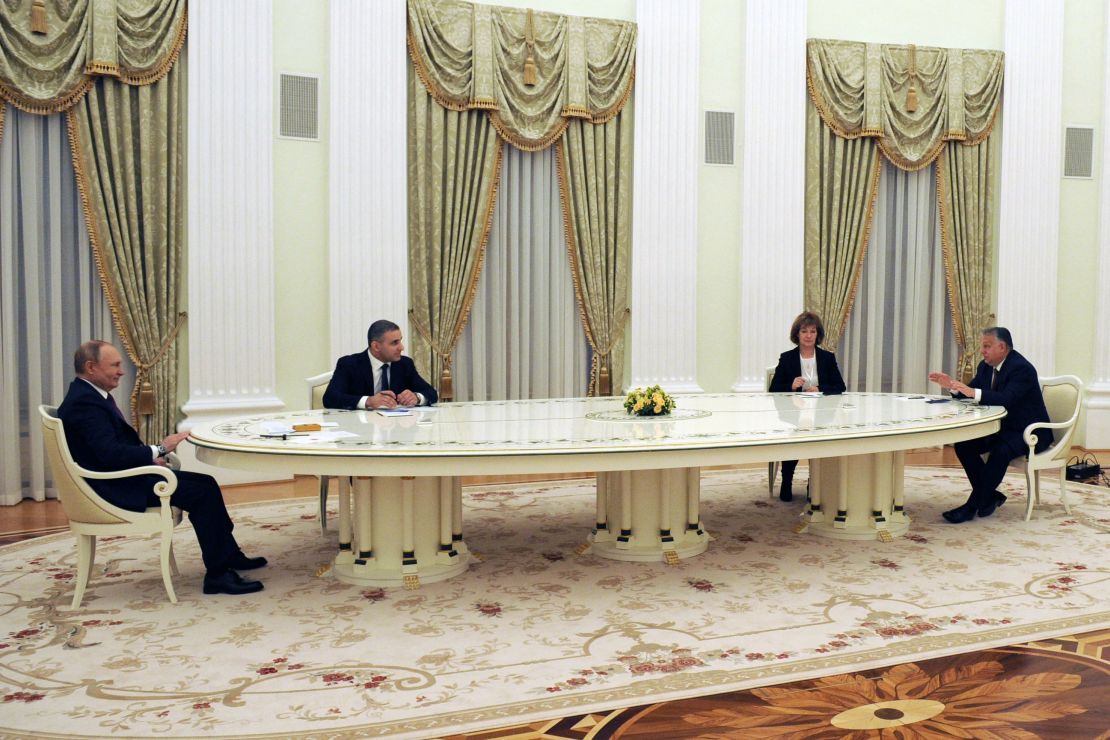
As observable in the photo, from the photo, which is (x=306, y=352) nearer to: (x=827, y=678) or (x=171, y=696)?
(x=171, y=696)

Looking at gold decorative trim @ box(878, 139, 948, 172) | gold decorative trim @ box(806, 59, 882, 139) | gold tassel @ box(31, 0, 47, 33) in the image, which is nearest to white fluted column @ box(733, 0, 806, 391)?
gold decorative trim @ box(806, 59, 882, 139)

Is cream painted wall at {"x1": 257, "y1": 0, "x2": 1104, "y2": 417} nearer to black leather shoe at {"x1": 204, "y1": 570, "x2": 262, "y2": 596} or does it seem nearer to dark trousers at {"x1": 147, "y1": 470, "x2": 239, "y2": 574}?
dark trousers at {"x1": 147, "y1": 470, "x2": 239, "y2": 574}

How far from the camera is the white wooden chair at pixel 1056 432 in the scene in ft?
20.6

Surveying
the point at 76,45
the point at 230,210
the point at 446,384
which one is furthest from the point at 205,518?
the point at 76,45

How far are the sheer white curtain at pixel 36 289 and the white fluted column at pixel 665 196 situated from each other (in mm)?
4752

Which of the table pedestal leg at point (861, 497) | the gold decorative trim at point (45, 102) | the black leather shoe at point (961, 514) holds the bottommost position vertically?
the black leather shoe at point (961, 514)

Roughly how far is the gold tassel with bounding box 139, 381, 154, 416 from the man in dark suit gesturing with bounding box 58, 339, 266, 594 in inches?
112

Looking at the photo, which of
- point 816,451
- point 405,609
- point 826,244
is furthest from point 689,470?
point 826,244

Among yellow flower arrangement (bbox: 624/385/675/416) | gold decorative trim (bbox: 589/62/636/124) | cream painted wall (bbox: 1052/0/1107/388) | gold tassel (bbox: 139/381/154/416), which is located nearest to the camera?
yellow flower arrangement (bbox: 624/385/675/416)

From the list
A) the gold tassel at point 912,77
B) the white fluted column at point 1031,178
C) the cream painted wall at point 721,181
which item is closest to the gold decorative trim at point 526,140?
the cream painted wall at point 721,181

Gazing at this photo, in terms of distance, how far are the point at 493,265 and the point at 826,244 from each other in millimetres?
3471

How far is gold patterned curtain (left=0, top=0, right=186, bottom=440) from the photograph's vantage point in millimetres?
6922

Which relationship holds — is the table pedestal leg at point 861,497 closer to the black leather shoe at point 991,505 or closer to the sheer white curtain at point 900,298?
the black leather shoe at point 991,505

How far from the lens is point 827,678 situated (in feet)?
11.7
